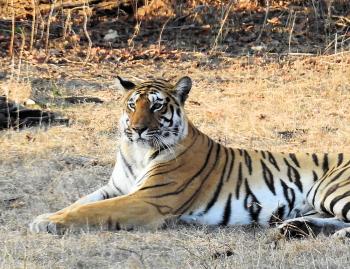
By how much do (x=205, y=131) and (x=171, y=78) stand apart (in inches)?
98.9

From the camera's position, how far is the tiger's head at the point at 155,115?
5551mm

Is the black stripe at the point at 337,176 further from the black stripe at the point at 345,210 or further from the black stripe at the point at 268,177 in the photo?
the black stripe at the point at 268,177

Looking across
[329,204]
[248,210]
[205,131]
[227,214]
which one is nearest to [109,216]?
[227,214]

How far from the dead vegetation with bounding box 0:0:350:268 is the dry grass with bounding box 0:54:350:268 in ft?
0.04

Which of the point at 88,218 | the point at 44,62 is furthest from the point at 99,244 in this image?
the point at 44,62

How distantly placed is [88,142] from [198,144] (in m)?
2.18

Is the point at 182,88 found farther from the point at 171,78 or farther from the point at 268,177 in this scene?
the point at 171,78

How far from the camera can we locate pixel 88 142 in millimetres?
7738

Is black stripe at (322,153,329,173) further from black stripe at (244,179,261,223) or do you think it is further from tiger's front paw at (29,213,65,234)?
tiger's front paw at (29,213,65,234)

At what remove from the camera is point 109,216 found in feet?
16.9

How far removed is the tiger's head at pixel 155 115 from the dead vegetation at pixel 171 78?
62 centimetres

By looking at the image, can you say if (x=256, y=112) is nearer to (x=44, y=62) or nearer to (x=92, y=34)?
(x=44, y=62)

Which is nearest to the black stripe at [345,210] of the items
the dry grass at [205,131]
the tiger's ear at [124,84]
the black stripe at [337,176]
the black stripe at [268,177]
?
the black stripe at [337,176]

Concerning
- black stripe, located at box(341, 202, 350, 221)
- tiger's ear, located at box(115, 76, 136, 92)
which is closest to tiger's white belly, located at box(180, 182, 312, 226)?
black stripe, located at box(341, 202, 350, 221)
